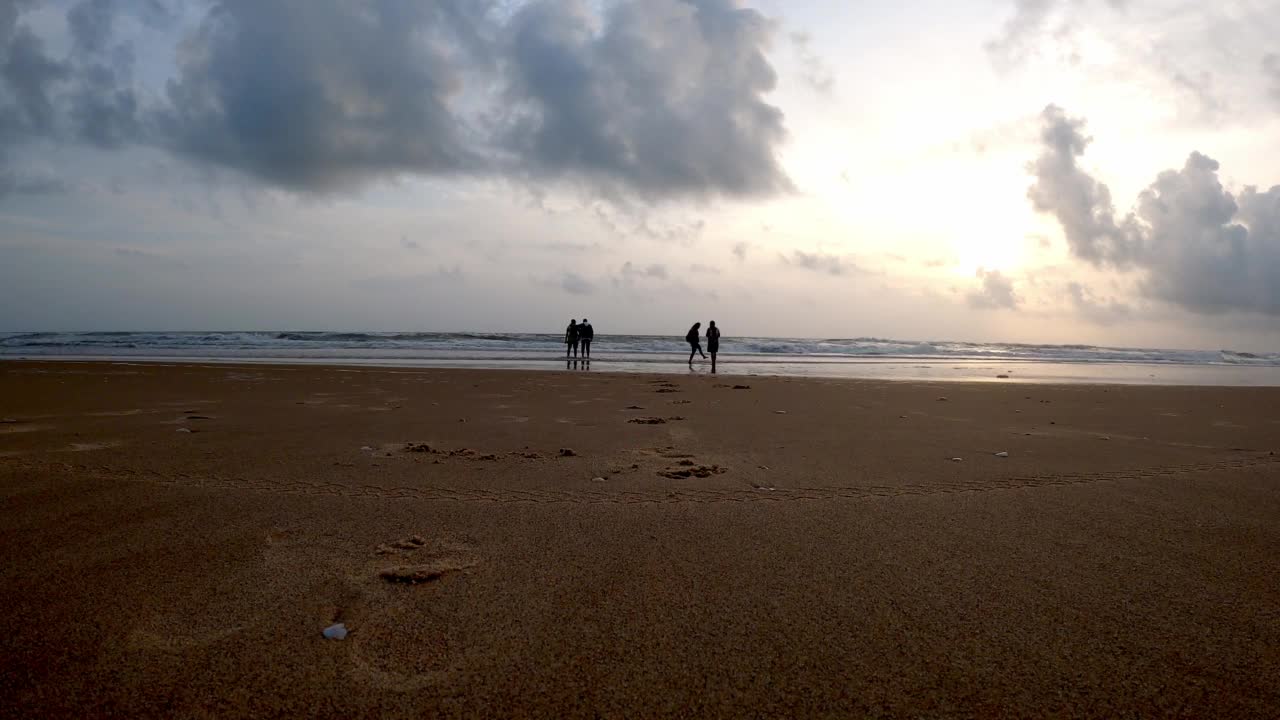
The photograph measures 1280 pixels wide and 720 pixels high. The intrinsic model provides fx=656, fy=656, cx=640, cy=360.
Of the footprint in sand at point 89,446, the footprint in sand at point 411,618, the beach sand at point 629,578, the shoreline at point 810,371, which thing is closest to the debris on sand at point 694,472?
the beach sand at point 629,578

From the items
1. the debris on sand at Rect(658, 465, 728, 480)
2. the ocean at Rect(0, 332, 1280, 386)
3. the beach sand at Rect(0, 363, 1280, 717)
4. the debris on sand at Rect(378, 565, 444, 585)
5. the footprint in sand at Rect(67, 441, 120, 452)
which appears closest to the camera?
the beach sand at Rect(0, 363, 1280, 717)

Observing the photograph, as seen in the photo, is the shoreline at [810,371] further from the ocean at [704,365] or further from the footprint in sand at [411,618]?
the footprint in sand at [411,618]

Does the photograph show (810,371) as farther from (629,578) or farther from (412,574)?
(412,574)

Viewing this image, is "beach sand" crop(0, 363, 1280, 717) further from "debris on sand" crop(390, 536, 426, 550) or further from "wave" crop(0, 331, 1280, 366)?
"wave" crop(0, 331, 1280, 366)

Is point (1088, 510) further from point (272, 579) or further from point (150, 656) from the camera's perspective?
point (150, 656)

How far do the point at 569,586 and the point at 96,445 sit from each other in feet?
16.6

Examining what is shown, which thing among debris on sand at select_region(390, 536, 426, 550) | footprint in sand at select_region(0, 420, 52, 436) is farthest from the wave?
debris on sand at select_region(390, 536, 426, 550)

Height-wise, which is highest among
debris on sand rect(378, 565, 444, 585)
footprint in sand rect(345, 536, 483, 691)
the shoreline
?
the shoreline

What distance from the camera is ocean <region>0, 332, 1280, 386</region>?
823 inches

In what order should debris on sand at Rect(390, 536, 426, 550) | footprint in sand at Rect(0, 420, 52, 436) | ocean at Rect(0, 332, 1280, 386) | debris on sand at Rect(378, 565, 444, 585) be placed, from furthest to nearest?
1. ocean at Rect(0, 332, 1280, 386)
2. footprint in sand at Rect(0, 420, 52, 436)
3. debris on sand at Rect(390, 536, 426, 550)
4. debris on sand at Rect(378, 565, 444, 585)

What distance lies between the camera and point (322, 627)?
2201 millimetres

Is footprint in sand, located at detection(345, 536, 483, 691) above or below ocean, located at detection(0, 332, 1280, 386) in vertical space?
below

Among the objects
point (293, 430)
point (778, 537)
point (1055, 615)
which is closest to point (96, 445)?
point (293, 430)

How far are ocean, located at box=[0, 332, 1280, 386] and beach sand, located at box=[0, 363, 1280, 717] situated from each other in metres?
14.5
